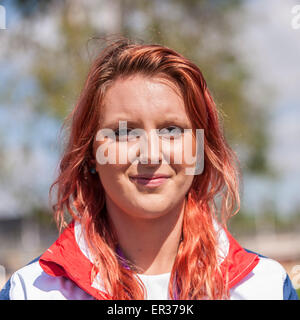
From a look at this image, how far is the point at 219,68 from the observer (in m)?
9.42

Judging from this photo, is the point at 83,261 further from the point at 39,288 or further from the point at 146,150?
the point at 146,150

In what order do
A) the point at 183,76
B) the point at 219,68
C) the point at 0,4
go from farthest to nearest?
1. the point at 219,68
2. the point at 0,4
3. the point at 183,76

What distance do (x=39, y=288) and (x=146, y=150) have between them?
60cm

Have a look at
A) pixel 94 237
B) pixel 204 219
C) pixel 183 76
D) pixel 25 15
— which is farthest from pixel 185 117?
pixel 25 15

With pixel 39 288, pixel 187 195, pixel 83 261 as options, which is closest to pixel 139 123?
pixel 187 195

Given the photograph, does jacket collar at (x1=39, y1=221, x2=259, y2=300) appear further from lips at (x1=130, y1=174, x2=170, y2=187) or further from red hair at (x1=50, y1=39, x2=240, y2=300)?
lips at (x1=130, y1=174, x2=170, y2=187)

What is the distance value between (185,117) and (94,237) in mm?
549

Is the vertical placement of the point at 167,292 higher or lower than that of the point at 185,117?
lower

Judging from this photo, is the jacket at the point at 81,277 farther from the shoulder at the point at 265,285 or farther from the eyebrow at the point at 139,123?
the eyebrow at the point at 139,123

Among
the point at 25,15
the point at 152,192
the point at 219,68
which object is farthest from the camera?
the point at 219,68

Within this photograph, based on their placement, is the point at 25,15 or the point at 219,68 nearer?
the point at 25,15

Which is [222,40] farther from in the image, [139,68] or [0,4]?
[139,68]
